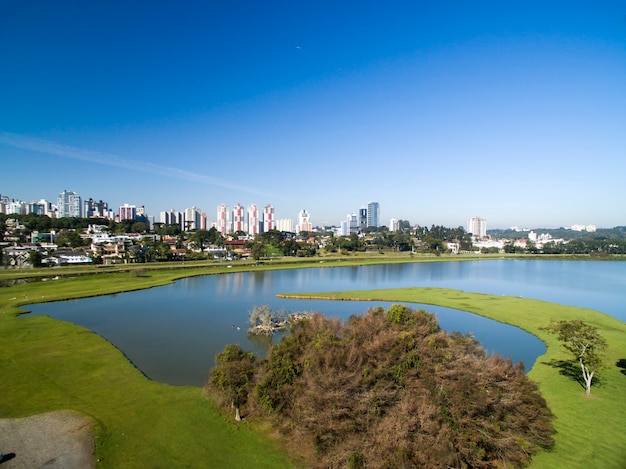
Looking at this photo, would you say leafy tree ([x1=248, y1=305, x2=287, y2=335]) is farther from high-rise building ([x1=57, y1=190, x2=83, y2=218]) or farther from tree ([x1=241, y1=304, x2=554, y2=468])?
high-rise building ([x1=57, y1=190, x2=83, y2=218])

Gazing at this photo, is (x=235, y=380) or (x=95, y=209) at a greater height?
(x=95, y=209)

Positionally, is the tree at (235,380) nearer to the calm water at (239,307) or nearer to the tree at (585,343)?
the calm water at (239,307)

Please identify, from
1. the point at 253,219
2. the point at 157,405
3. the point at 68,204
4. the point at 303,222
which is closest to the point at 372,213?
the point at 303,222

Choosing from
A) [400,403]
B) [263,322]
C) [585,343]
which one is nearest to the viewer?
[400,403]

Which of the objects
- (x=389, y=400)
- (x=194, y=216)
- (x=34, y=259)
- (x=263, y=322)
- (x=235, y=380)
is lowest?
(x=263, y=322)

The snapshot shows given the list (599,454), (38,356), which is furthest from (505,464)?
(38,356)

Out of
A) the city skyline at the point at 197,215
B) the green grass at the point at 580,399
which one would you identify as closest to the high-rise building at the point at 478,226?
the city skyline at the point at 197,215

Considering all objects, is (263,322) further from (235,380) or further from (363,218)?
(363,218)

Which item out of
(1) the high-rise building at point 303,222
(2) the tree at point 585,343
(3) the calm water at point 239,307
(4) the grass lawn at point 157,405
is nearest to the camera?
(4) the grass lawn at point 157,405
